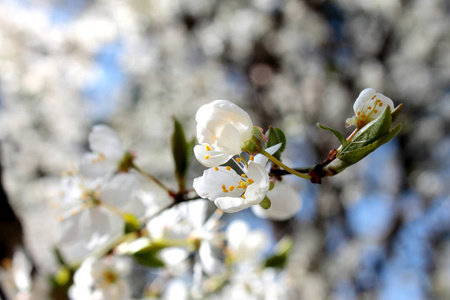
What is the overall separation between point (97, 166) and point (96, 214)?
0.24ft

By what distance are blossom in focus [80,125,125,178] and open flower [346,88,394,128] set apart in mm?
325

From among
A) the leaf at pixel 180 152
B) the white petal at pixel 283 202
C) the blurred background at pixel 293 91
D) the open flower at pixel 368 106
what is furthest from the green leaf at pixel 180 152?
the blurred background at pixel 293 91

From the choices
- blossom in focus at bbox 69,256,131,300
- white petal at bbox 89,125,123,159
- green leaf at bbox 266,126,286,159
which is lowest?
blossom in focus at bbox 69,256,131,300

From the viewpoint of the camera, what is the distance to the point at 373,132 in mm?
333

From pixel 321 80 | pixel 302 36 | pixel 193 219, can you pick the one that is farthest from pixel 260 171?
pixel 302 36

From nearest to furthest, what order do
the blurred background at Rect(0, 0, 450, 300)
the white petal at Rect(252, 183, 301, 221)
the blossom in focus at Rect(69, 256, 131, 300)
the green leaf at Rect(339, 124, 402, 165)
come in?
the green leaf at Rect(339, 124, 402, 165), the white petal at Rect(252, 183, 301, 221), the blossom in focus at Rect(69, 256, 131, 300), the blurred background at Rect(0, 0, 450, 300)

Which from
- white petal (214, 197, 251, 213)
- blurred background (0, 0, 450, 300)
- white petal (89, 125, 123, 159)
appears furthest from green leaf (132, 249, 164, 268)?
blurred background (0, 0, 450, 300)

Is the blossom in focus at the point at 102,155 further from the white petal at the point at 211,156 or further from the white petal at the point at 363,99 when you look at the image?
the white petal at the point at 363,99

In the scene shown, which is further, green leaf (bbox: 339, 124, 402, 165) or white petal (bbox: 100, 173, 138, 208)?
white petal (bbox: 100, 173, 138, 208)

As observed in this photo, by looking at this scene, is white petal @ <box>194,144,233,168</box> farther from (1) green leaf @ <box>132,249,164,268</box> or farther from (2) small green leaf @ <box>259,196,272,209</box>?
(1) green leaf @ <box>132,249,164,268</box>

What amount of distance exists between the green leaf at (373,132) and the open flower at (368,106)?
56 millimetres

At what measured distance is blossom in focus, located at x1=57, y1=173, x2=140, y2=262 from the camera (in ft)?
1.82

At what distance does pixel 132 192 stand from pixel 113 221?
8cm

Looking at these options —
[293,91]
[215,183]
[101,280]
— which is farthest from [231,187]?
[293,91]
